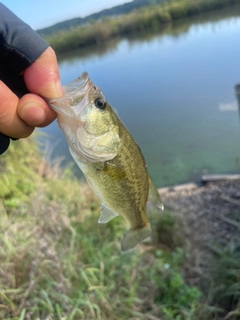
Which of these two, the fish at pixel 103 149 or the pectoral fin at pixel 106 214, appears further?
the pectoral fin at pixel 106 214

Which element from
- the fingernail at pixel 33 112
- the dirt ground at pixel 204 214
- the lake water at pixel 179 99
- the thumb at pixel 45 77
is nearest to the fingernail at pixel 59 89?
the thumb at pixel 45 77

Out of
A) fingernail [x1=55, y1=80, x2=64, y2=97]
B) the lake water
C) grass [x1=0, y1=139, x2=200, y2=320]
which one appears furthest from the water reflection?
fingernail [x1=55, y1=80, x2=64, y2=97]

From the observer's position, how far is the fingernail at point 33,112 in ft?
4.34

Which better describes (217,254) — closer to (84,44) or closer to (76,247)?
(76,247)

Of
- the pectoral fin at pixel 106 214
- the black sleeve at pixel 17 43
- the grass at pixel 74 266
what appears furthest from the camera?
the grass at pixel 74 266

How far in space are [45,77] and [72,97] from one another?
17 centimetres

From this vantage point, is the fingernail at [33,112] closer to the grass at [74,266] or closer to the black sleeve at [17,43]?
the black sleeve at [17,43]

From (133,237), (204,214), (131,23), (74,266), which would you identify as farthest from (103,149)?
(131,23)

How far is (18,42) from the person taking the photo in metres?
1.41

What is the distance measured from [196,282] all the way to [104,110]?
2.83 metres

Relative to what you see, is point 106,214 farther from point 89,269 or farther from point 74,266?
point 74,266

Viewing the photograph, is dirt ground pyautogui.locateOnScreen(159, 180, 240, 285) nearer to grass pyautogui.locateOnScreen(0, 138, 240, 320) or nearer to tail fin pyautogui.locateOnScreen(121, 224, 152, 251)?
grass pyautogui.locateOnScreen(0, 138, 240, 320)

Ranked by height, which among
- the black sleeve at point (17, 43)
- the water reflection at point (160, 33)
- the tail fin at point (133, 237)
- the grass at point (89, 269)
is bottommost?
the water reflection at point (160, 33)

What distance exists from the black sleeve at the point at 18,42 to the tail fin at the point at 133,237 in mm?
908
